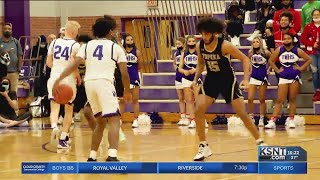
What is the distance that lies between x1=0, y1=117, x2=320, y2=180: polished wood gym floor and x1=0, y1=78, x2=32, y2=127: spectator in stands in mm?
296

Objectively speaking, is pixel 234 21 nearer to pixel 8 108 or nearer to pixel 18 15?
pixel 8 108

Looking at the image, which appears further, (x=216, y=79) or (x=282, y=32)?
(x=282, y=32)

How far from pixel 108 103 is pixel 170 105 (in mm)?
8618

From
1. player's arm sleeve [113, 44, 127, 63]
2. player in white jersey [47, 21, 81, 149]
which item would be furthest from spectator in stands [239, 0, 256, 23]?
player's arm sleeve [113, 44, 127, 63]

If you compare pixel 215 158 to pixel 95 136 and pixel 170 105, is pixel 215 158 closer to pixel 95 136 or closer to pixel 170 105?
pixel 95 136

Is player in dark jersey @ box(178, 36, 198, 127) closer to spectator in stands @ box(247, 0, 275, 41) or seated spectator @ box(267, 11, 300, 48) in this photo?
seated spectator @ box(267, 11, 300, 48)

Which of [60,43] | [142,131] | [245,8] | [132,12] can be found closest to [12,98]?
[142,131]

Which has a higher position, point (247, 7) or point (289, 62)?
point (247, 7)

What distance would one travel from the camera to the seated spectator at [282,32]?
15.6 metres

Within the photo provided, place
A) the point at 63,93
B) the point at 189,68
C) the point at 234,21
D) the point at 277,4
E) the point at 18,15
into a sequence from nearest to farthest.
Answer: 1. the point at 63,93
2. the point at 189,68
3. the point at 277,4
4. the point at 234,21
5. the point at 18,15

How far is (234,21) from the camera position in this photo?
60.1ft

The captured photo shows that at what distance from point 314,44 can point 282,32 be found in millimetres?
745

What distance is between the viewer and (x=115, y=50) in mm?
9445

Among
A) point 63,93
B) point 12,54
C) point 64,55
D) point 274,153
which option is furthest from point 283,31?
point 274,153
